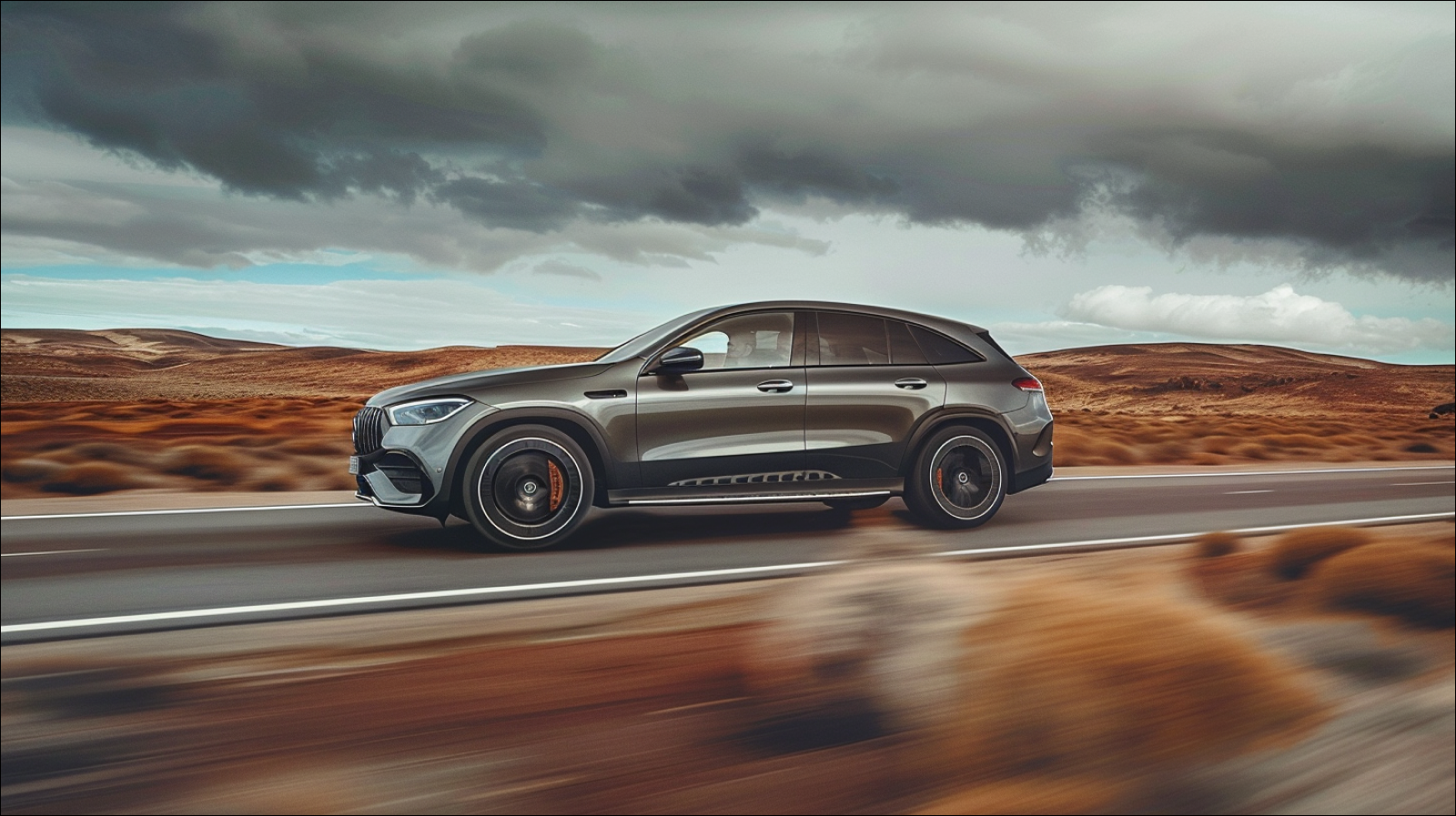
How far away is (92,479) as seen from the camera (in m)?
11.3

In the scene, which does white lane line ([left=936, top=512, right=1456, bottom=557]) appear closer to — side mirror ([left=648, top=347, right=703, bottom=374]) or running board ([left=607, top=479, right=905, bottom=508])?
running board ([left=607, top=479, right=905, bottom=508])

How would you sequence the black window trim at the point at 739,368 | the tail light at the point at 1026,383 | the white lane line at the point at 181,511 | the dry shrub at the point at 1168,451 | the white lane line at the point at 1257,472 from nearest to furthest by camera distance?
the black window trim at the point at 739,368, the tail light at the point at 1026,383, the white lane line at the point at 181,511, the white lane line at the point at 1257,472, the dry shrub at the point at 1168,451

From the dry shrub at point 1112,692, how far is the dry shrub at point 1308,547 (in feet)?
4.79

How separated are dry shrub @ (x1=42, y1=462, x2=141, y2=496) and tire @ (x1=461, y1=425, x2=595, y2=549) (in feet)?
20.4

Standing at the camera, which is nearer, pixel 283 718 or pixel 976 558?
pixel 283 718

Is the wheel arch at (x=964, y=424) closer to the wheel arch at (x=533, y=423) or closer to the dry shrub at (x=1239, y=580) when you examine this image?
the wheel arch at (x=533, y=423)

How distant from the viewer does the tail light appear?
872 cm

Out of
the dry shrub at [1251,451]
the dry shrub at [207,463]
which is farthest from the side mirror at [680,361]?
the dry shrub at [1251,451]

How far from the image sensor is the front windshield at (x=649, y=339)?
25.3ft

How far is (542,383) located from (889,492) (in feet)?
9.18

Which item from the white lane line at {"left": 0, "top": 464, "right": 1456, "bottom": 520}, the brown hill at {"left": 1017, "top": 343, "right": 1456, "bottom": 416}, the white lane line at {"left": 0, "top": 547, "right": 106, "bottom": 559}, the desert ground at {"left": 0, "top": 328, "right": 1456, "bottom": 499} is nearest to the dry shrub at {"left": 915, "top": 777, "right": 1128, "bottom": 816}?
the white lane line at {"left": 0, "top": 547, "right": 106, "bottom": 559}

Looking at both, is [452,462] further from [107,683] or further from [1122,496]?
[1122,496]

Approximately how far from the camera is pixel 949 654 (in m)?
3.57

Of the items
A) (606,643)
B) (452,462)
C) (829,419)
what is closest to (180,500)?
(452,462)
